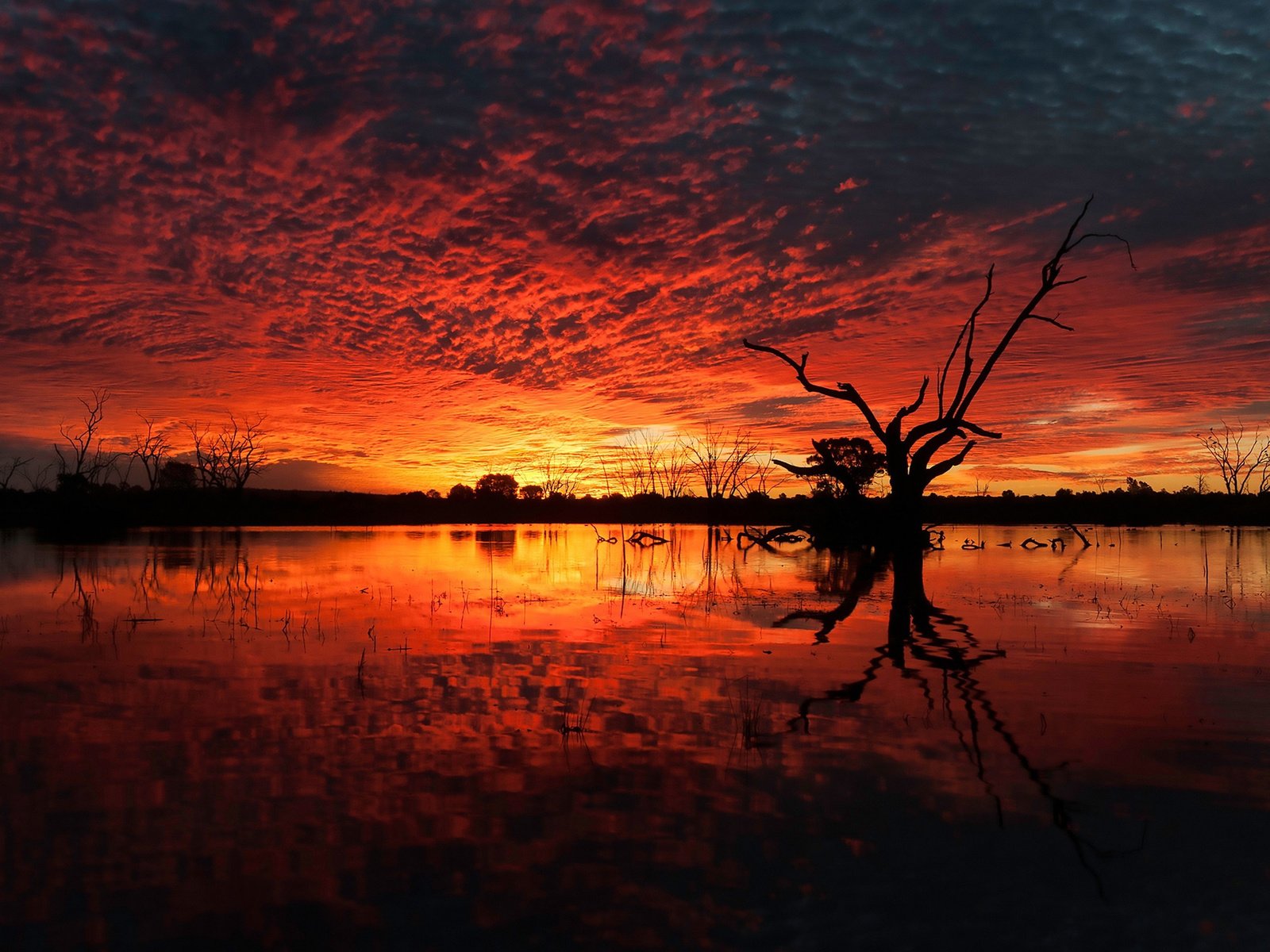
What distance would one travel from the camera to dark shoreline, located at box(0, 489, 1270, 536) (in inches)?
2677

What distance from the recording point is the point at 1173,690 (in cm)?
915

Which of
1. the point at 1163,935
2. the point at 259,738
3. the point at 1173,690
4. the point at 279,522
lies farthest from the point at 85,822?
the point at 279,522

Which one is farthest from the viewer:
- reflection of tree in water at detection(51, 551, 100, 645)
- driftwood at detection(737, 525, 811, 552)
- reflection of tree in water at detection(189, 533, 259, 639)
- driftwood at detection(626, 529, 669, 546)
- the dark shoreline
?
the dark shoreline

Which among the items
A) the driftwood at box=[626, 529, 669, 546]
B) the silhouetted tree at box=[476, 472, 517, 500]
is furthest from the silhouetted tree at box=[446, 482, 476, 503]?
the driftwood at box=[626, 529, 669, 546]

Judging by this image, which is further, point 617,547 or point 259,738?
point 617,547

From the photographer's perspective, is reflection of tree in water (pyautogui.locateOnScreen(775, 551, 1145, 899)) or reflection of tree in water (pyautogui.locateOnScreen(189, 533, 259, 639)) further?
reflection of tree in water (pyautogui.locateOnScreen(189, 533, 259, 639))

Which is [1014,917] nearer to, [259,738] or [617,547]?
[259,738]

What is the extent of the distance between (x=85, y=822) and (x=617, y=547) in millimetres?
33211

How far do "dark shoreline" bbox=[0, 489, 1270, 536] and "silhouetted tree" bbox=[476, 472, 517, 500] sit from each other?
13.1m

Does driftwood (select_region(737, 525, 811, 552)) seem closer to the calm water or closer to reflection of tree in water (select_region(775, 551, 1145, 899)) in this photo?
reflection of tree in water (select_region(775, 551, 1145, 899))

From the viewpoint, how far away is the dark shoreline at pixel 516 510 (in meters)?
68.0

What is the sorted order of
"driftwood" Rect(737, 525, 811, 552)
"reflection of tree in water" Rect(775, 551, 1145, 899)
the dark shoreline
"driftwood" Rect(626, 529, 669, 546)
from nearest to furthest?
1. "reflection of tree in water" Rect(775, 551, 1145, 899)
2. "driftwood" Rect(737, 525, 811, 552)
3. "driftwood" Rect(626, 529, 669, 546)
4. the dark shoreline

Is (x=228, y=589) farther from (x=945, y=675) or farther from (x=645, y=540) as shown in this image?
(x=645, y=540)

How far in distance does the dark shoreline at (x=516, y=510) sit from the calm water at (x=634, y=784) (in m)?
48.0
